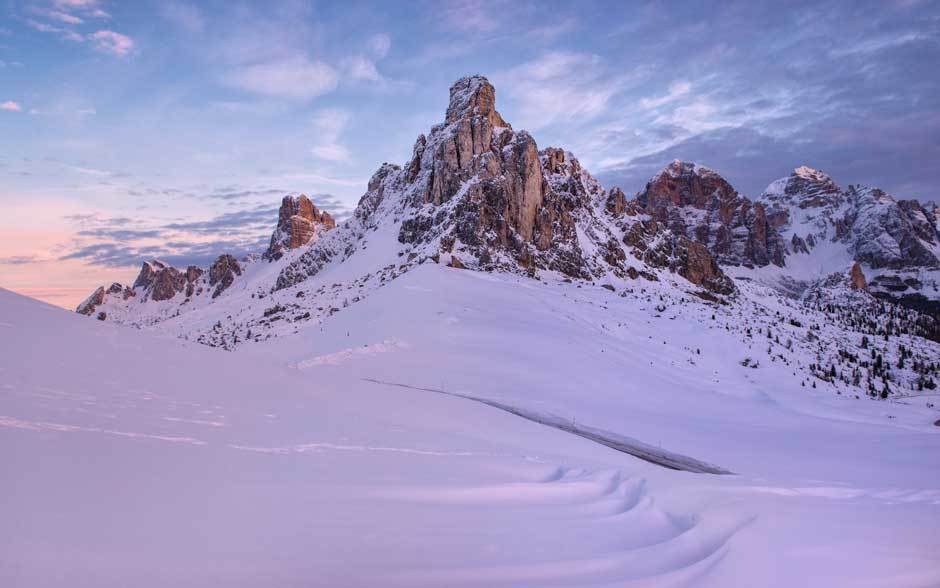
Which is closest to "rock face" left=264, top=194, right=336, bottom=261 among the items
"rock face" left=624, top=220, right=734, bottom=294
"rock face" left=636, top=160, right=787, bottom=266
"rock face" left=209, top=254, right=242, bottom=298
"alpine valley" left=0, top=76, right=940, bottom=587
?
"rock face" left=209, top=254, right=242, bottom=298

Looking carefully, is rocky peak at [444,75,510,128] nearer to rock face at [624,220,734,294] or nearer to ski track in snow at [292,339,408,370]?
rock face at [624,220,734,294]

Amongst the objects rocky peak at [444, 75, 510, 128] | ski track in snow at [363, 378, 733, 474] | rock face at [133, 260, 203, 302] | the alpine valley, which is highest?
rocky peak at [444, 75, 510, 128]

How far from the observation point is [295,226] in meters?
126

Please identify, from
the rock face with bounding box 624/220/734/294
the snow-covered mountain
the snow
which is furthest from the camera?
the rock face with bounding box 624/220/734/294

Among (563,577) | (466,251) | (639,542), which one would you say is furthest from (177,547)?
(466,251)

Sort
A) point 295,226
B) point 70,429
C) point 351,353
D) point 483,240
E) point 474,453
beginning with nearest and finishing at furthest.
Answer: point 70,429
point 474,453
point 351,353
point 483,240
point 295,226

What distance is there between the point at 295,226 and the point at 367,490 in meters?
131

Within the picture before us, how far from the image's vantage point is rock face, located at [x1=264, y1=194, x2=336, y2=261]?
412 feet

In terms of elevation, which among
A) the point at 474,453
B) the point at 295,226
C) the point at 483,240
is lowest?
the point at 474,453

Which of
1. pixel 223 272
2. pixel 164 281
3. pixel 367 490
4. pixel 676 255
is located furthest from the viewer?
pixel 164 281

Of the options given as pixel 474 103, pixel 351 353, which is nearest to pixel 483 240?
pixel 474 103

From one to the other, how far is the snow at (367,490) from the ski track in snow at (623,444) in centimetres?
32

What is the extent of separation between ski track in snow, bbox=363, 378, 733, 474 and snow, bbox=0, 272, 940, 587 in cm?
32

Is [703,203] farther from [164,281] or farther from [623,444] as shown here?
[623,444]
